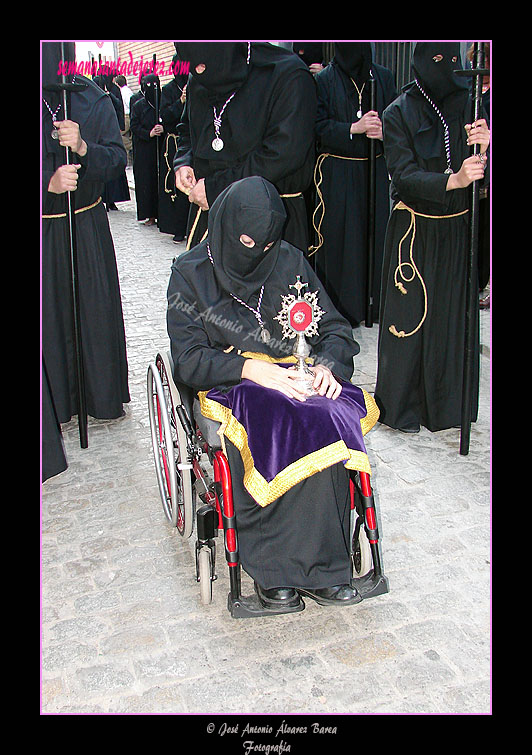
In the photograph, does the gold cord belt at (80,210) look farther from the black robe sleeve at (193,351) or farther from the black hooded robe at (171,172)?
the black hooded robe at (171,172)

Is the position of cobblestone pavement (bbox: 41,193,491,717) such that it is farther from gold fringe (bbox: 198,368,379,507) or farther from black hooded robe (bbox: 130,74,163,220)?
black hooded robe (bbox: 130,74,163,220)

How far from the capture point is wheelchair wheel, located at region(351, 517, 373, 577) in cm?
296

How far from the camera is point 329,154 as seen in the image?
6055 millimetres

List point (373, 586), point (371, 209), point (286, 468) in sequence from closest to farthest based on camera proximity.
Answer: point (286, 468), point (373, 586), point (371, 209)

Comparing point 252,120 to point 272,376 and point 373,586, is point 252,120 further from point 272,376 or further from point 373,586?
point 373,586

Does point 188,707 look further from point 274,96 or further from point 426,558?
point 274,96

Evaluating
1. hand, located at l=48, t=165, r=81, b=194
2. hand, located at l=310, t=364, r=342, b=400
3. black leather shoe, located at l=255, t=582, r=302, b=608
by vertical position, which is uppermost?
hand, located at l=48, t=165, r=81, b=194

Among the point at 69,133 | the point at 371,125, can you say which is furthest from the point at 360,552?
the point at 371,125

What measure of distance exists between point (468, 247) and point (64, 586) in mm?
2666

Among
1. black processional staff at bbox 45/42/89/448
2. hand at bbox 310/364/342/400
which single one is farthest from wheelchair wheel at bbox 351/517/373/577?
black processional staff at bbox 45/42/89/448

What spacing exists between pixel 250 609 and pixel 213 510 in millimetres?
389

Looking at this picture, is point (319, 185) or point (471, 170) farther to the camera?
point (319, 185)

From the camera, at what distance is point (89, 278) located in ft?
14.6

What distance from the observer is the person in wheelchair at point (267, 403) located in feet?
8.50
